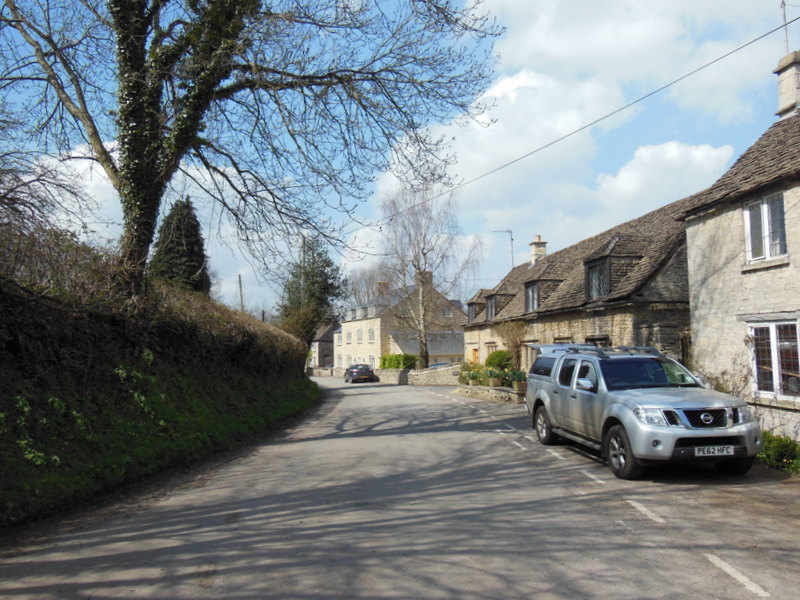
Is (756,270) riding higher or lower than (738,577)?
higher

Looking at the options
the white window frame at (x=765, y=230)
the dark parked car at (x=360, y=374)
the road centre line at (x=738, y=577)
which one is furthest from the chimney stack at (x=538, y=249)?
the road centre line at (x=738, y=577)

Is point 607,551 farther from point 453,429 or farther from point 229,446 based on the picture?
point 453,429

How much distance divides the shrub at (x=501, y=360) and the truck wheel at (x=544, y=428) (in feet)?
54.6

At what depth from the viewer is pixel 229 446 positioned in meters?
12.8

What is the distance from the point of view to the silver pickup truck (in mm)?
8352

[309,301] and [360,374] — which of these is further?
[360,374]

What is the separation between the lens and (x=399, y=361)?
58.7m

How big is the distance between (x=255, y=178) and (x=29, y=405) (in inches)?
272

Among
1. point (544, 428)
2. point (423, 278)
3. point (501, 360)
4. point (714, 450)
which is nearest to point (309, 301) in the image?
point (423, 278)

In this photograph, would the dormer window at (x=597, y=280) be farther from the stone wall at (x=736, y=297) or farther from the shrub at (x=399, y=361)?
the shrub at (x=399, y=361)

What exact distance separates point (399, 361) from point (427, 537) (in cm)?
5291

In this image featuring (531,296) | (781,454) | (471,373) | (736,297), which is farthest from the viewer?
(471,373)

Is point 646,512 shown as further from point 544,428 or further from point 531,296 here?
point 531,296

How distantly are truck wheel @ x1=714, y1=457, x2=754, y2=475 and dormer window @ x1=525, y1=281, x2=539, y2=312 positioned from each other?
19.0 metres
